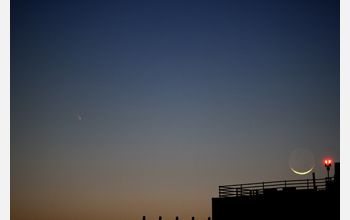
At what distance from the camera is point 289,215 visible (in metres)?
23.8

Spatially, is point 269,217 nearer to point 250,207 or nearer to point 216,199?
point 250,207

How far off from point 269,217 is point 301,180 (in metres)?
3.76

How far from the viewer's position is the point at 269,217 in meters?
25.0

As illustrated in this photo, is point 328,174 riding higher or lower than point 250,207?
higher

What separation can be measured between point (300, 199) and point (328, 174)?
5.11 meters

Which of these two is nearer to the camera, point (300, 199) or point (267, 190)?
point (300, 199)
